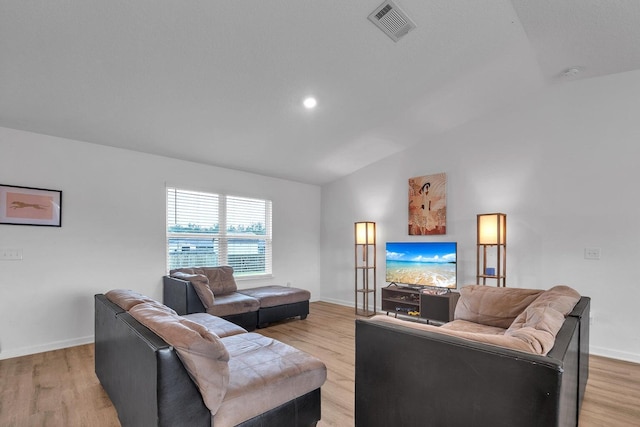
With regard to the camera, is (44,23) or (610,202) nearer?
(44,23)

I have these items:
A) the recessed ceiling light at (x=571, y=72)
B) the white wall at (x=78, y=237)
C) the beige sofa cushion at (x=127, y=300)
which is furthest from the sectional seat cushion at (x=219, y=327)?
the recessed ceiling light at (x=571, y=72)

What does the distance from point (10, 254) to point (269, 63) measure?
3227mm

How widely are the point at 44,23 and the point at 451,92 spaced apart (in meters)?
3.74

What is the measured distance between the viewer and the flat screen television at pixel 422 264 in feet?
14.7

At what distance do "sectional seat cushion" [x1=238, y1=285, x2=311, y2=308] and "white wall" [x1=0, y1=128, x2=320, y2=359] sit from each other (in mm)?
1313

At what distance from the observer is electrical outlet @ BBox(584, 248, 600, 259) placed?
3.59 m

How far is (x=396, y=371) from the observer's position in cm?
163

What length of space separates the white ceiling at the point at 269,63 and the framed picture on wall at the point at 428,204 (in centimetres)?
98

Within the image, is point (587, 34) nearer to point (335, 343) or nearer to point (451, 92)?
point (451, 92)

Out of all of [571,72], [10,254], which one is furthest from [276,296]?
[571,72]

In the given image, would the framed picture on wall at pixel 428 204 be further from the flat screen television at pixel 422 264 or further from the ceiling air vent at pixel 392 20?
the ceiling air vent at pixel 392 20

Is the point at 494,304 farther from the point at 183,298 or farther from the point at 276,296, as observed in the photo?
the point at 183,298

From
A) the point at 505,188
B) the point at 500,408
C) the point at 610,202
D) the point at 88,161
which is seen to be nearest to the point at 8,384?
the point at 88,161

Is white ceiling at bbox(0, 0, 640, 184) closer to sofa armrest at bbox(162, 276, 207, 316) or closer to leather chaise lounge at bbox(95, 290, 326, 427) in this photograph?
sofa armrest at bbox(162, 276, 207, 316)
